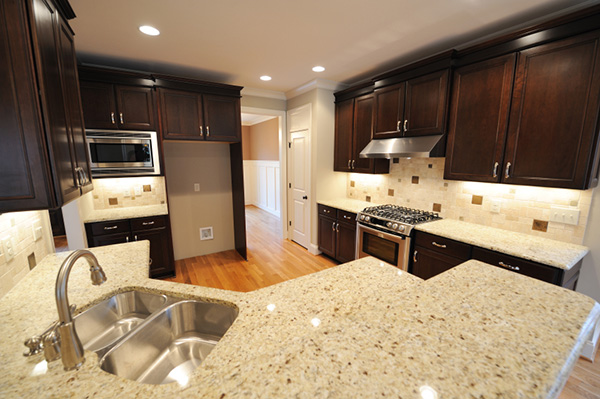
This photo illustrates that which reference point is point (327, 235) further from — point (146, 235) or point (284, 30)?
point (284, 30)

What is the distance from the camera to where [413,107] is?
2701 millimetres

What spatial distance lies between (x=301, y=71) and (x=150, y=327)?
306cm

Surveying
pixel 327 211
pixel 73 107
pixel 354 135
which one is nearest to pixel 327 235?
pixel 327 211

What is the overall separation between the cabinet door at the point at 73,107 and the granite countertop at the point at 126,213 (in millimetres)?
1516

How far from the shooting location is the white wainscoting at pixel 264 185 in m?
6.37

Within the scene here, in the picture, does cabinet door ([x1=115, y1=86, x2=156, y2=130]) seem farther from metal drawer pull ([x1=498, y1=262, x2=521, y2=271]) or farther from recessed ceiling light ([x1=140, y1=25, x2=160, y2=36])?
metal drawer pull ([x1=498, y1=262, x2=521, y2=271])

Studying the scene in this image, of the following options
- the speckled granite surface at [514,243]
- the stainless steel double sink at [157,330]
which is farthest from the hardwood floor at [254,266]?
the stainless steel double sink at [157,330]

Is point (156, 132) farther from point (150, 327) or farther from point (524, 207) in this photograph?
point (524, 207)

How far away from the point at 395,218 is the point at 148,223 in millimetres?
2844

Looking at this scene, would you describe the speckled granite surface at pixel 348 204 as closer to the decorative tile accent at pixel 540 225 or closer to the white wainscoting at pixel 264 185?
the decorative tile accent at pixel 540 225

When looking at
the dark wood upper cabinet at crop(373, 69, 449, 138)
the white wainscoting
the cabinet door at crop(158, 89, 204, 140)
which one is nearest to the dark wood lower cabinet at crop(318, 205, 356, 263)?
the dark wood upper cabinet at crop(373, 69, 449, 138)

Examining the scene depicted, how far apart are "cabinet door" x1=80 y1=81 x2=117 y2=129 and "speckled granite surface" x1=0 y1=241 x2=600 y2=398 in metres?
2.08

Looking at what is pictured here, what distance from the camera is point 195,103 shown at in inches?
124

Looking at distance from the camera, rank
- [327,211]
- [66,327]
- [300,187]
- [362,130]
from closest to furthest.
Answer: [66,327] < [362,130] < [327,211] < [300,187]
